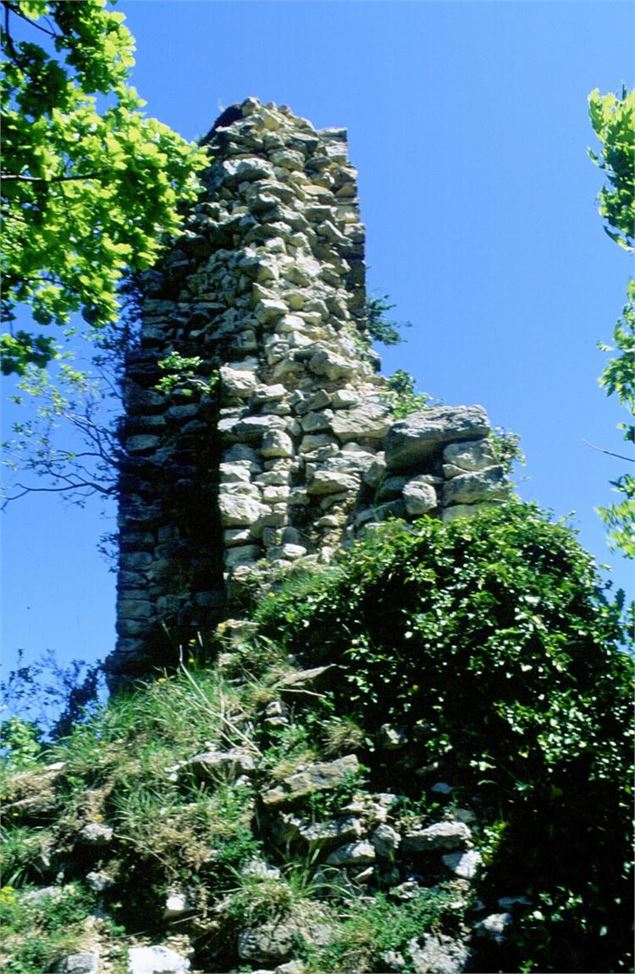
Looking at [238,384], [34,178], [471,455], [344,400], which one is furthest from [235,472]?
[34,178]

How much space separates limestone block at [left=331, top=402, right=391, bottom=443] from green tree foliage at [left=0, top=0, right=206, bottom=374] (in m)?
2.01

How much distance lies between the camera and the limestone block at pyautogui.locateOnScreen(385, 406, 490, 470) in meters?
6.01

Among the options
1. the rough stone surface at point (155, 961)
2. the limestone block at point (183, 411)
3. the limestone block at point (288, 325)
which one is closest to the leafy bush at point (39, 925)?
the rough stone surface at point (155, 961)

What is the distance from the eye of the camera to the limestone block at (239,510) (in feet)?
21.0

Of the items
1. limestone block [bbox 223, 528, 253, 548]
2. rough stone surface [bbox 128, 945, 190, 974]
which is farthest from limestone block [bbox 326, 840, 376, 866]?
limestone block [bbox 223, 528, 253, 548]

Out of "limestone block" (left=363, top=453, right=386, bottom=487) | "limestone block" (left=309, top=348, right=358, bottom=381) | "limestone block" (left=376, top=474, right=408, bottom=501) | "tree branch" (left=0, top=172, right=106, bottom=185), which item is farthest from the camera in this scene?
"limestone block" (left=309, top=348, right=358, bottom=381)

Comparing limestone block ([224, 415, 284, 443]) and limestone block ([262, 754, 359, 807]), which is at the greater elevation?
limestone block ([224, 415, 284, 443])

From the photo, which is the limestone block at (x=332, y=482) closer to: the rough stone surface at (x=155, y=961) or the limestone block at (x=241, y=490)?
the limestone block at (x=241, y=490)

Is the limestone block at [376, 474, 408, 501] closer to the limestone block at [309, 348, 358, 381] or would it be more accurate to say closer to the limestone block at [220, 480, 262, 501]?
the limestone block at [220, 480, 262, 501]

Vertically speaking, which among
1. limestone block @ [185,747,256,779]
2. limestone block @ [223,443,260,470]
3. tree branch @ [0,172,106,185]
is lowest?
limestone block @ [185,747,256,779]

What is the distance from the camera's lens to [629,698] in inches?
163

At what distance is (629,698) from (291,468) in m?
3.34

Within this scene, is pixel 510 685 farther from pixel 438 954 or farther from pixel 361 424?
pixel 361 424

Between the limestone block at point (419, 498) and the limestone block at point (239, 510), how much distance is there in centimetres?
123
